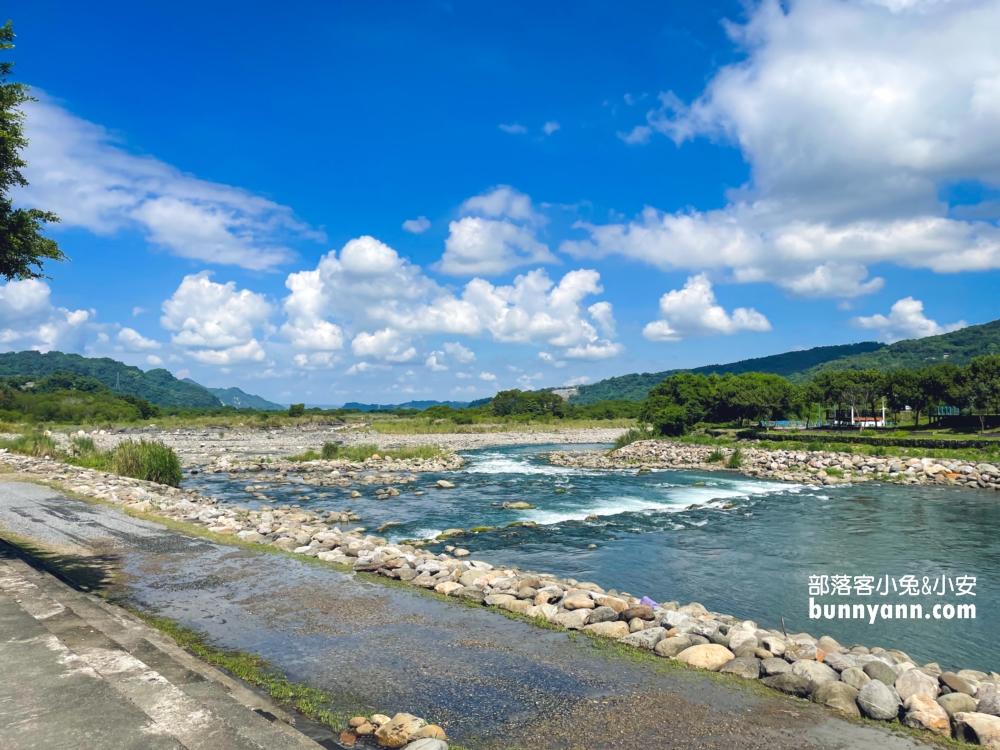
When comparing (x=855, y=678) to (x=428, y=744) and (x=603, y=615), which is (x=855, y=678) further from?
(x=428, y=744)

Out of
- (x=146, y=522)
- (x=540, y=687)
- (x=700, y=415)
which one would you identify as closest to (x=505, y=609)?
(x=540, y=687)

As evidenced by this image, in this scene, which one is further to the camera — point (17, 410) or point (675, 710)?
point (17, 410)

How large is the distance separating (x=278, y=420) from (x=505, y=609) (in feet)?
271

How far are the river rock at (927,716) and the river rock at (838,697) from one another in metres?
0.43

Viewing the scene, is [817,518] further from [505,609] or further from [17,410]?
[17,410]

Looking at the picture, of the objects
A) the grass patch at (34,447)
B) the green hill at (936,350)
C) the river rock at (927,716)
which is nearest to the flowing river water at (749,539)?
the river rock at (927,716)

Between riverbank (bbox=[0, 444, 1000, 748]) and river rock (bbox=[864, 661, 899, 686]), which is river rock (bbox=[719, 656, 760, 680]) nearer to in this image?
riverbank (bbox=[0, 444, 1000, 748])

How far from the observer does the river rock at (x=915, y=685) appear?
19.5ft

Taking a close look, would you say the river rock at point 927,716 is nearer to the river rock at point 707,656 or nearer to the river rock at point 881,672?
the river rock at point 881,672

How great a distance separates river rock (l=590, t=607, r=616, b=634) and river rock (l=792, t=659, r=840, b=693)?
2.47m

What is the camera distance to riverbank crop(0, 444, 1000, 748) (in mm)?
5840

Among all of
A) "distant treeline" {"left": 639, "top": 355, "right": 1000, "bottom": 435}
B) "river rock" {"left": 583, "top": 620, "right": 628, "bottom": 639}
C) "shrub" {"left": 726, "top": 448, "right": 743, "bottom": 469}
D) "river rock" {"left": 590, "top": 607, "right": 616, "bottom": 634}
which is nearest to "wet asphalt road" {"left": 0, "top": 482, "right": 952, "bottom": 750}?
"river rock" {"left": 583, "top": 620, "right": 628, "bottom": 639}

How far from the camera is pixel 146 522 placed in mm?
15422

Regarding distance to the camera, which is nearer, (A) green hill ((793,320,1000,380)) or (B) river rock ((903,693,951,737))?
(B) river rock ((903,693,951,737))
